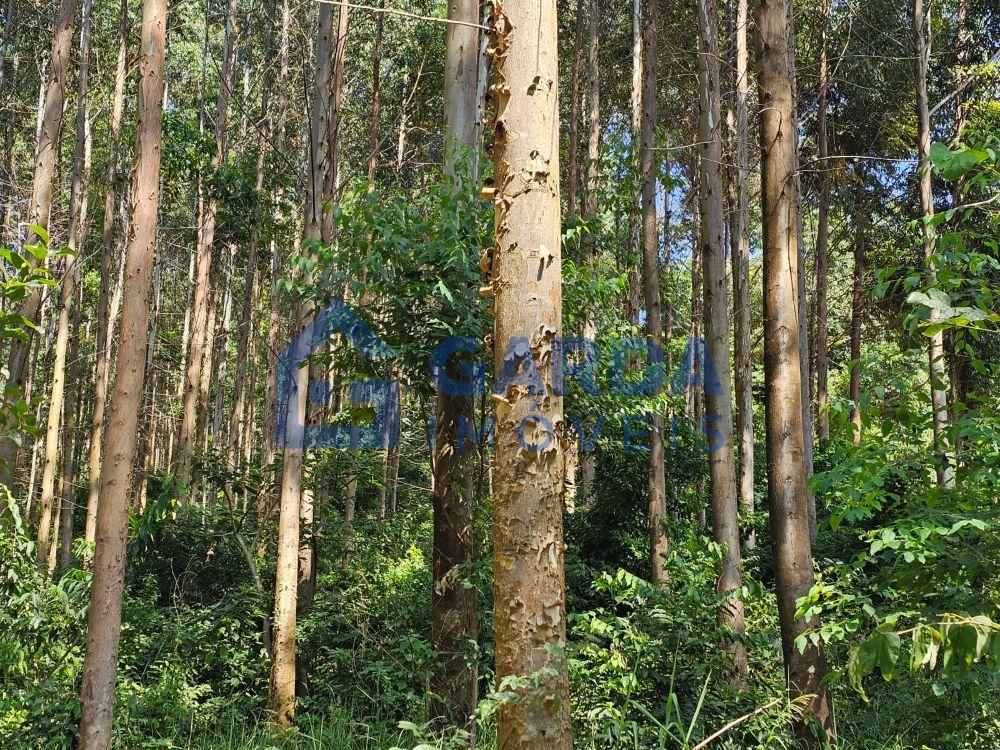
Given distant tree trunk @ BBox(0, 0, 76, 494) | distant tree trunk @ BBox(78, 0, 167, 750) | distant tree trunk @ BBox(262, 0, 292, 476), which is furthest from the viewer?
distant tree trunk @ BBox(262, 0, 292, 476)

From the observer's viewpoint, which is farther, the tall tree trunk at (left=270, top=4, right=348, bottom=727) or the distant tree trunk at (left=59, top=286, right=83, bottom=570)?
the distant tree trunk at (left=59, top=286, right=83, bottom=570)

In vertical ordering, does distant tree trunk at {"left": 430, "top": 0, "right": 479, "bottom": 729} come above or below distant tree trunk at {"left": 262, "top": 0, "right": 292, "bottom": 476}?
below

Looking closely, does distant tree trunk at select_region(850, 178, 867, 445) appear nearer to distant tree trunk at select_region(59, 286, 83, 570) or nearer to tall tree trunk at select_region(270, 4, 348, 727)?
tall tree trunk at select_region(270, 4, 348, 727)

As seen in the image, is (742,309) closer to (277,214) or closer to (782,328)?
(782,328)

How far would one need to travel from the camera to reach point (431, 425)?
253 inches

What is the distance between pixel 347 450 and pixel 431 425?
3.23 meters

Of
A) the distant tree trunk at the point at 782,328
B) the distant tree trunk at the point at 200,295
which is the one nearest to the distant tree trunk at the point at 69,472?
the distant tree trunk at the point at 200,295

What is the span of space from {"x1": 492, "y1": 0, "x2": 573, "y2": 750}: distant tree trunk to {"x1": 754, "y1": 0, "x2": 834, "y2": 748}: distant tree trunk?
6.87ft

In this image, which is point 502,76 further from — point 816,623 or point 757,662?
point 757,662

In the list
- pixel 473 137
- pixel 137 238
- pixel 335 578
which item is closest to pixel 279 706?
pixel 335 578

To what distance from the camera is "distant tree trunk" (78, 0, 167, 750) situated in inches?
182

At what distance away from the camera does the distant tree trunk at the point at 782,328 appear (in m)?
4.34

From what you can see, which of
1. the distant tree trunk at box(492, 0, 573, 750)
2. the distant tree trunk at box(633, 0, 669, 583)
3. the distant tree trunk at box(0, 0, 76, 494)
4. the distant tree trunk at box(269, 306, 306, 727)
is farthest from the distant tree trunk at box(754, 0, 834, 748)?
the distant tree trunk at box(0, 0, 76, 494)

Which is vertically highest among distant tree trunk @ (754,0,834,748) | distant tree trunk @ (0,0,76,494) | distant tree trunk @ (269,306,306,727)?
Result: distant tree trunk @ (0,0,76,494)
